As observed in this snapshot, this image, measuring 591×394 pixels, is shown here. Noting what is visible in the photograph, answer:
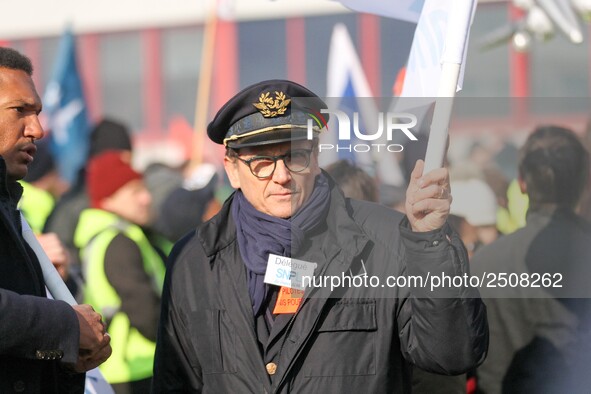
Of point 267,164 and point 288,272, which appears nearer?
point 288,272

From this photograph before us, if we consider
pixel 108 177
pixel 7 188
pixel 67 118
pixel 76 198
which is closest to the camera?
pixel 7 188

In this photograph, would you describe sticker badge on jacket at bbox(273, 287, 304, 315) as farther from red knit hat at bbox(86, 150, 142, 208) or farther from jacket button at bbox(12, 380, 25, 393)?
red knit hat at bbox(86, 150, 142, 208)

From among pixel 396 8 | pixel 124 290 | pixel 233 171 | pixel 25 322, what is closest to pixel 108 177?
pixel 124 290

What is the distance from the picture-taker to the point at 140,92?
38.6ft

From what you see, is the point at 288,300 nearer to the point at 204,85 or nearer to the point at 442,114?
the point at 442,114

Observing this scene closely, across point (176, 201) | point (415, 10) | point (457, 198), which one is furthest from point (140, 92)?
point (457, 198)

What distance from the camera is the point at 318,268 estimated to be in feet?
9.75

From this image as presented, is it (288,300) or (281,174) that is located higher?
(281,174)

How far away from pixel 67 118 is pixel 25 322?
20.1ft

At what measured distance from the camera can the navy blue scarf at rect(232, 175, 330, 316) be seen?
306 centimetres

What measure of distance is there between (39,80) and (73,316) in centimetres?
870

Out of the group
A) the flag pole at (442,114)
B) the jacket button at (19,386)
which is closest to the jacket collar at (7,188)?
the jacket button at (19,386)

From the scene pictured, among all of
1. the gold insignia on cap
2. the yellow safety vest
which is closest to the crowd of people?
the gold insignia on cap

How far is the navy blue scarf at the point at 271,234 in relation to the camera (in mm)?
3061
